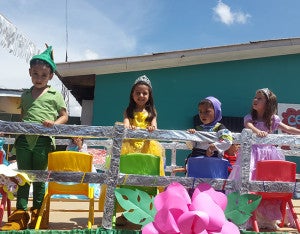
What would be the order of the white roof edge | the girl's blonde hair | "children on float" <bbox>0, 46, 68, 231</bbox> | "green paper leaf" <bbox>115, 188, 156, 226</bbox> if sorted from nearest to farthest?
"green paper leaf" <bbox>115, 188, 156, 226</bbox> < "children on float" <bbox>0, 46, 68, 231</bbox> < the girl's blonde hair < the white roof edge

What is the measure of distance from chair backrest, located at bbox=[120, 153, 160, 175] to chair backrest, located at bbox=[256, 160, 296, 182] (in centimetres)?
96

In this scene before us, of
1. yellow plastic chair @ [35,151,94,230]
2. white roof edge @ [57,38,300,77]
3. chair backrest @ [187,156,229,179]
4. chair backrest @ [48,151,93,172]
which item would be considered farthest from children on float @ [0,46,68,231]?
white roof edge @ [57,38,300,77]

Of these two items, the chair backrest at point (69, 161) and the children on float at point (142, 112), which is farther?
the children on float at point (142, 112)

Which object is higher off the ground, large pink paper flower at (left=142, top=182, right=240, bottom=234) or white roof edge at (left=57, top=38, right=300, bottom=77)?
white roof edge at (left=57, top=38, right=300, bottom=77)

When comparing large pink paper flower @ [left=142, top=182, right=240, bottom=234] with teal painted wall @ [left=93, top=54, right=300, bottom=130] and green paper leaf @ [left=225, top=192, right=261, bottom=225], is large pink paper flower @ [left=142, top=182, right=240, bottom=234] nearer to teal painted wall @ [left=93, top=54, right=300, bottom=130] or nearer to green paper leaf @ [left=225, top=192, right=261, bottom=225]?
green paper leaf @ [left=225, top=192, right=261, bottom=225]

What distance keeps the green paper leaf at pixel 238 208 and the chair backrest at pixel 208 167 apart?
1469 mm

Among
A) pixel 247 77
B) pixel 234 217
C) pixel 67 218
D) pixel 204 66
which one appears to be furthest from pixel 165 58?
pixel 234 217

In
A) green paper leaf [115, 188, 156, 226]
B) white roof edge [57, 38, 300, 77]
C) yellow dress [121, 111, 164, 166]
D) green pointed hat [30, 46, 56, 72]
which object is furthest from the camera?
white roof edge [57, 38, 300, 77]

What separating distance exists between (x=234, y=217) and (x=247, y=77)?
855 cm

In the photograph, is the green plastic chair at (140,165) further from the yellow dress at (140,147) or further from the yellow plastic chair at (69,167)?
the yellow dress at (140,147)

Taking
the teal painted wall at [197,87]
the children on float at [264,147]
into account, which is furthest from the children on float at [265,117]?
the teal painted wall at [197,87]

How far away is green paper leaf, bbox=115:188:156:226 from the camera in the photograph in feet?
5.68

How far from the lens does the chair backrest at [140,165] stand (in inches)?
132

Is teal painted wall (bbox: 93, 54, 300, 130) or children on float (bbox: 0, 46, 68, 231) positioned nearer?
children on float (bbox: 0, 46, 68, 231)
